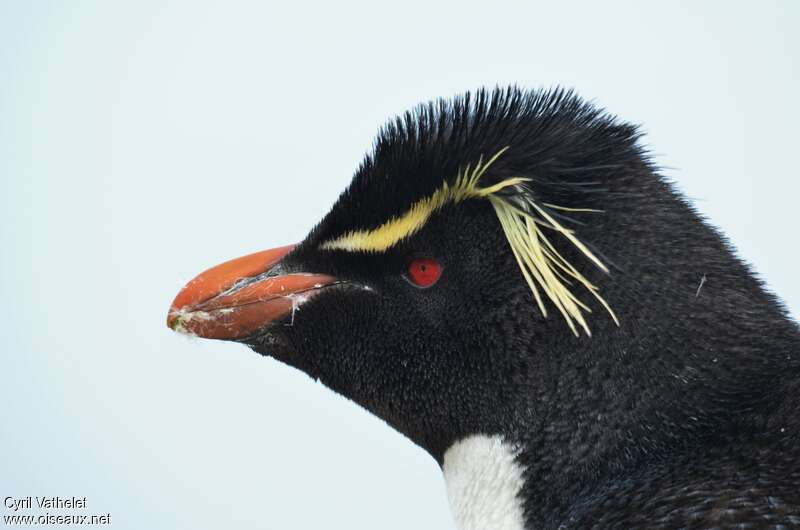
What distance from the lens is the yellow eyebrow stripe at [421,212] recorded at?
304 centimetres

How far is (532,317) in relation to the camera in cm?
297

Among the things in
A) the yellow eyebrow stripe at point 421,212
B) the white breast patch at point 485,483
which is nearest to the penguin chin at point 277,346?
the yellow eyebrow stripe at point 421,212

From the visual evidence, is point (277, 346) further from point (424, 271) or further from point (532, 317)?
point (532, 317)

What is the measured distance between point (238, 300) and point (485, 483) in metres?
0.88

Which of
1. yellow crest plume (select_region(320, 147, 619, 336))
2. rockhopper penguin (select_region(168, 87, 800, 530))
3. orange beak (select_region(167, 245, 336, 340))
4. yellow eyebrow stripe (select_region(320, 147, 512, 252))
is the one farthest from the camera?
orange beak (select_region(167, 245, 336, 340))

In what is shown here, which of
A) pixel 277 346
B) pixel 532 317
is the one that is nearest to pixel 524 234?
pixel 532 317

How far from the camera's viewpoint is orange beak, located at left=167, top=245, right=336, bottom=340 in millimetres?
3289

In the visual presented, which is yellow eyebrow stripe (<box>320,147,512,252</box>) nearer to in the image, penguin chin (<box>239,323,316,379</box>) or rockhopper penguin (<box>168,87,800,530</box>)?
rockhopper penguin (<box>168,87,800,530</box>)

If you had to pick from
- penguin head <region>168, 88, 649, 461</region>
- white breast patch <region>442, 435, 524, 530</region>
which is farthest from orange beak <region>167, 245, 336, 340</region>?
white breast patch <region>442, 435, 524, 530</region>

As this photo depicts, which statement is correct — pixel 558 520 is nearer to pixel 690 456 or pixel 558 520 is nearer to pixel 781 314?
pixel 690 456

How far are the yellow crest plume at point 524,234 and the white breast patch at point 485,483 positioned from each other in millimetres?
403

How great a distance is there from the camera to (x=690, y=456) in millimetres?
2629

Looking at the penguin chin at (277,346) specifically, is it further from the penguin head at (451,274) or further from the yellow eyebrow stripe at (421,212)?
the yellow eyebrow stripe at (421,212)

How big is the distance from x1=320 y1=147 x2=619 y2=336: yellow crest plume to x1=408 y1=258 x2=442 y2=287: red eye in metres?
0.08
